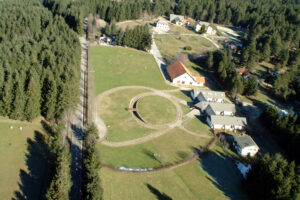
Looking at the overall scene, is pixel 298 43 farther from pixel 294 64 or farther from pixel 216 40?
pixel 216 40

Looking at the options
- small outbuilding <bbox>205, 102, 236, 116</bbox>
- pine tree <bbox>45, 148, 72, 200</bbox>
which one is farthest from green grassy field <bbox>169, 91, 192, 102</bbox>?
pine tree <bbox>45, 148, 72, 200</bbox>

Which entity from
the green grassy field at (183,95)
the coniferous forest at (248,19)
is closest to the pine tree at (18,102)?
the green grassy field at (183,95)

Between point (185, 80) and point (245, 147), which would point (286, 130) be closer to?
point (245, 147)

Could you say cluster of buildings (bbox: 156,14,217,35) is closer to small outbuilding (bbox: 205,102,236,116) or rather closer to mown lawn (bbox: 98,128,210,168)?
small outbuilding (bbox: 205,102,236,116)

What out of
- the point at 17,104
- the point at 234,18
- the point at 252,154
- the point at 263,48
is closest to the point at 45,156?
the point at 17,104

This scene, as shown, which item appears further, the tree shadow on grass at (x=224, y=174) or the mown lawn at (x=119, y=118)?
the mown lawn at (x=119, y=118)

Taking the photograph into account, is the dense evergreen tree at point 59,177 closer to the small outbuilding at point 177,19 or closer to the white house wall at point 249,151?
the white house wall at point 249,151
